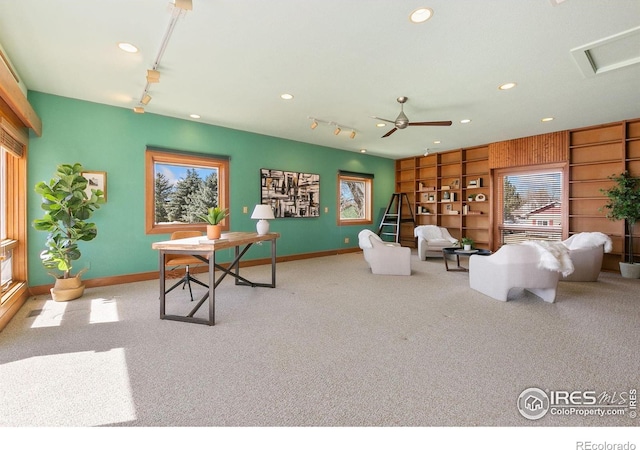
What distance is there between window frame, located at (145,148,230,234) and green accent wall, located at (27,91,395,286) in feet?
0.29

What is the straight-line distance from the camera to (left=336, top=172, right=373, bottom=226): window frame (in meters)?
7.50

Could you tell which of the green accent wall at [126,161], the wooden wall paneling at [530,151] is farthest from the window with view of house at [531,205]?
the green accent wall at [126,161]

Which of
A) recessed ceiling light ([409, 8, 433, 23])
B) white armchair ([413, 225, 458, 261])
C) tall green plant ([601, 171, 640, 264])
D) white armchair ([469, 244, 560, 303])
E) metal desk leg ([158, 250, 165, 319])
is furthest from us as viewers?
white armchair ([413, 225, 458, 261])

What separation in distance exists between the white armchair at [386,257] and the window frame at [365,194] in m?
2.45

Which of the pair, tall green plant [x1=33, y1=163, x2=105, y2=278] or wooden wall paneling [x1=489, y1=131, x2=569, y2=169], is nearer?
tall green plant [x1=33, y1=163, x2=105, y2=278]

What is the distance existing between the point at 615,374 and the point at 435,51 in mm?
2976

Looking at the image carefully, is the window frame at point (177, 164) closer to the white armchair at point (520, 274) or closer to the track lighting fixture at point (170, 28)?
the track lighting fixture at point (170, 28)

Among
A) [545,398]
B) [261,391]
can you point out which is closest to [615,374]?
[545,398]

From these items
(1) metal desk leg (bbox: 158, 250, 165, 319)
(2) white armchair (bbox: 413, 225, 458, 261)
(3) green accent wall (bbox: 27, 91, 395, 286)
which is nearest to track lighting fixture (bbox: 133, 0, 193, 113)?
(3) green accent wall (bbox: 27, 91, 395, 286)

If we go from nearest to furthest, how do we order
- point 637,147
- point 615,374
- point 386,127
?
1. point 615,374
2. point 637,147
3. point 386,127

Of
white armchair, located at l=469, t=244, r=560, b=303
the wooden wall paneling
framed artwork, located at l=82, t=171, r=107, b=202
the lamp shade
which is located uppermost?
the wooden wall paneling

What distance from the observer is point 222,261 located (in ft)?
18.1

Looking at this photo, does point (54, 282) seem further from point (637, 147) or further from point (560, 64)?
point (637, 147)

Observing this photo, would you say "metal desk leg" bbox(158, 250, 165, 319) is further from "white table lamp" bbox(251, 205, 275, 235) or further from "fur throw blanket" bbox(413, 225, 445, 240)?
"fur throw blanket" bbox(413, 225, 445, 240)
